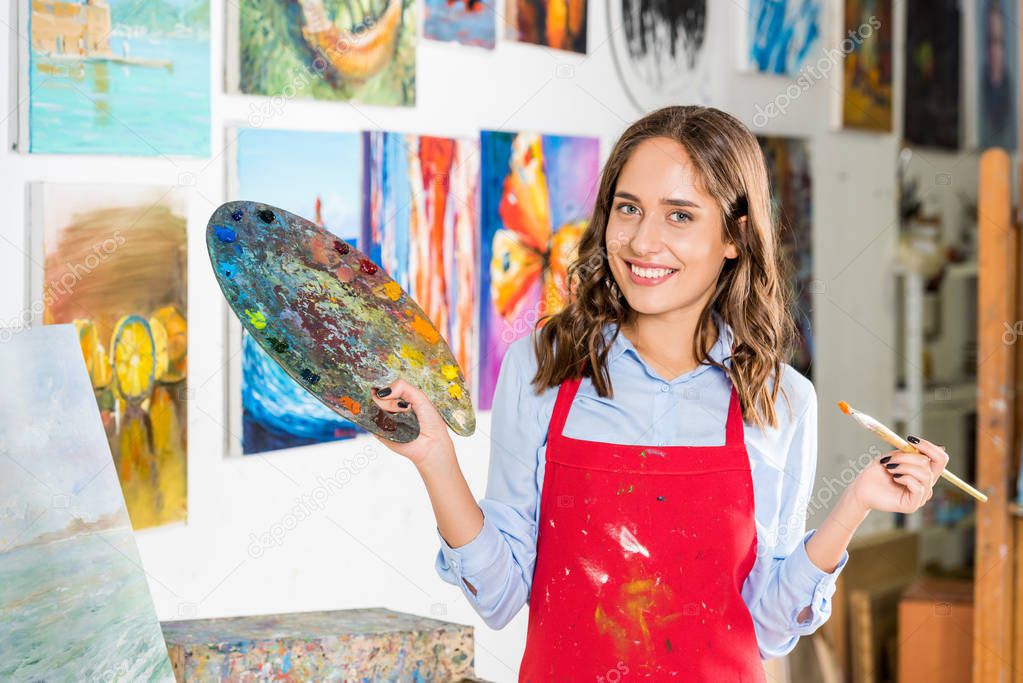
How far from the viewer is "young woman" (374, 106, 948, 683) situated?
1.87m

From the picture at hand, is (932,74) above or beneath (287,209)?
above

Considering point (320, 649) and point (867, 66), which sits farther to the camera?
point (867, 66)

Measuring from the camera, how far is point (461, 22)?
2883mm

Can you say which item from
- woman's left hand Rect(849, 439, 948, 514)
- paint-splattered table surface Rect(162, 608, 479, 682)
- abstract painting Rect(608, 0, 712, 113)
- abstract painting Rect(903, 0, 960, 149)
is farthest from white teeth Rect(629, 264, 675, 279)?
abstract painting Rect(903, 0, 960, 149)

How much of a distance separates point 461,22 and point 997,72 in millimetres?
3426

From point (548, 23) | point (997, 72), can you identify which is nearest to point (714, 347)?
point (548, 23)

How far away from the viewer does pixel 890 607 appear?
4.32 meters

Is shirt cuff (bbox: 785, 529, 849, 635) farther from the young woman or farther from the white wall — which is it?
the white wall

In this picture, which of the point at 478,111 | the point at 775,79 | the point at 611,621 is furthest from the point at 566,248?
the point at 611,621

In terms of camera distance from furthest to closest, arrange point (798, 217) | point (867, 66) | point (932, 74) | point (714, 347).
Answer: point (932, 74) → point (867, 66) → point (798, 217) → point (714, 347)

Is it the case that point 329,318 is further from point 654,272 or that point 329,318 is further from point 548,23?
point 548,23

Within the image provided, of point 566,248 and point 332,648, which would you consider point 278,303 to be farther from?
point 566,248

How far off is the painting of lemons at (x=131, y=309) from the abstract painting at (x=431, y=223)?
0.51 metres

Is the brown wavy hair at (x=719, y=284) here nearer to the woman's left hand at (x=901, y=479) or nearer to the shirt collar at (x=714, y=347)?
the shirt collar at (x=714, y=347)
